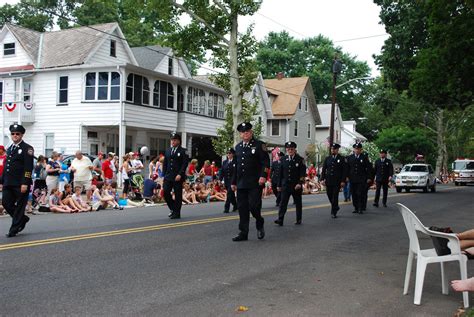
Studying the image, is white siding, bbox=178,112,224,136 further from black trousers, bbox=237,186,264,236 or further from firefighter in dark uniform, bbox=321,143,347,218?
black trousers, bbox=237,186,264,236

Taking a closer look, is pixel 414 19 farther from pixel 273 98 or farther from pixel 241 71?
pixel 273 98

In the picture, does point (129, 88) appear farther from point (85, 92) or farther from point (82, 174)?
point (82, 174)

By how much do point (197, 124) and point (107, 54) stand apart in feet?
25.0

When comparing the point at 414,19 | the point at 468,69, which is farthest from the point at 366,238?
the point at 414,19

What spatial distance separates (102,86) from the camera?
102ft

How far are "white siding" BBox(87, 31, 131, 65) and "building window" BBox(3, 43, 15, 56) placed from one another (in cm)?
552

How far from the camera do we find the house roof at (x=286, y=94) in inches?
2089

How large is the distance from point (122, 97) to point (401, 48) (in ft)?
51.3

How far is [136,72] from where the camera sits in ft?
106

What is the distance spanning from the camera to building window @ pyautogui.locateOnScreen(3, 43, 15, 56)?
33.7 m

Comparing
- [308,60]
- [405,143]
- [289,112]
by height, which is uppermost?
[308,60]

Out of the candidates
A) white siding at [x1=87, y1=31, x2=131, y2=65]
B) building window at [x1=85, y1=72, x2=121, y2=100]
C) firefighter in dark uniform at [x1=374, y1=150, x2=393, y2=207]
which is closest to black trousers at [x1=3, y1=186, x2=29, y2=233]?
firefighter in dark uniform at [x1=374, y1=150, x2=393, y2=207]

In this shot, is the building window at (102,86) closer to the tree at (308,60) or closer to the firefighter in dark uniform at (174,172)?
the firefighter in dark uniform at (174,172)

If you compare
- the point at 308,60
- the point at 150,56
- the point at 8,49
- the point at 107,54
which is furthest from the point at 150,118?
the point at 308,60
